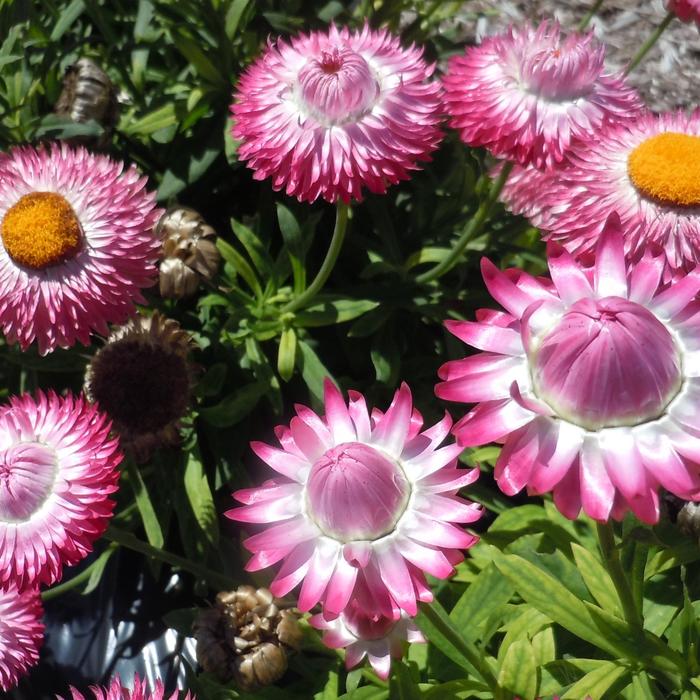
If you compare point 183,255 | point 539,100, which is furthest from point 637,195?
point 183,255

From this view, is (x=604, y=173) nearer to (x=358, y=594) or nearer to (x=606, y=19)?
(x=358, y=594)

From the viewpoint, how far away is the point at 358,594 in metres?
1.33

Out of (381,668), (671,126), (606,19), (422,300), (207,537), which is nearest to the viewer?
(381,668)

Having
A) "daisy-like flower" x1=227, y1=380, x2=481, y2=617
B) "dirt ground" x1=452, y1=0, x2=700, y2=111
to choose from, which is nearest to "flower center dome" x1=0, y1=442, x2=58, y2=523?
"daisy-like flower" x1=227, y1=380, x2=481, y2=617

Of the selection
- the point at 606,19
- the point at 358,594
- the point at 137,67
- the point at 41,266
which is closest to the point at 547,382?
the point at 358,594

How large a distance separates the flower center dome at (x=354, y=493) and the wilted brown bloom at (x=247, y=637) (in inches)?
24.9

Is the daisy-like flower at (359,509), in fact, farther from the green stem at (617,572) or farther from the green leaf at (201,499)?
the green leaf at (201,499)

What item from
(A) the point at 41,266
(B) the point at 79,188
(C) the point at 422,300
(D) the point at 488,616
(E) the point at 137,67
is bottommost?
(D) the point at 488,616

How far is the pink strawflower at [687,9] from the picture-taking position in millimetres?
2146

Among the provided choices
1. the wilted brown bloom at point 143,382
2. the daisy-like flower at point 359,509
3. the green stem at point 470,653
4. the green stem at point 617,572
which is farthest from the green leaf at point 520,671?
the wilted brown bloom at point 143,382

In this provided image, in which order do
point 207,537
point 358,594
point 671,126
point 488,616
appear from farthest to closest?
point 207,537 → point 488,616 → point 671,126 → point 358,594

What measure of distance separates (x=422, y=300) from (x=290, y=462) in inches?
47.6

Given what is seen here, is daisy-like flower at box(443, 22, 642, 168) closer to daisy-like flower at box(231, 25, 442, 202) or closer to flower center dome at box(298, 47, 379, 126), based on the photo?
A: daisy-like flower at box(231, 25, 442, 202)

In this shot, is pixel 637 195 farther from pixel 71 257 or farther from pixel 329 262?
pixel 71 257
